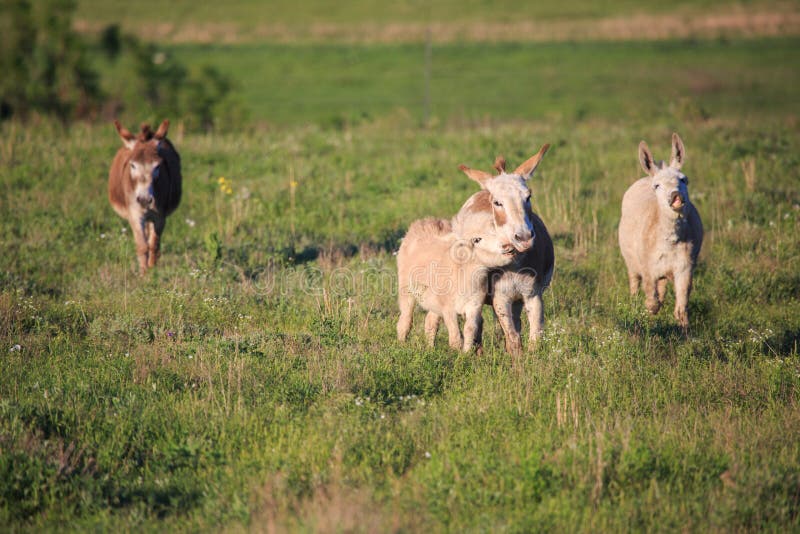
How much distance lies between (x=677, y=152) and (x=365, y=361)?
189 inches

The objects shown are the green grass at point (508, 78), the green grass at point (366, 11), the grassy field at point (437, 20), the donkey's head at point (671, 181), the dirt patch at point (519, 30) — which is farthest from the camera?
the green grass at point (366, 11)

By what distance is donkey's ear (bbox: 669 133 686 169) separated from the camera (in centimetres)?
976

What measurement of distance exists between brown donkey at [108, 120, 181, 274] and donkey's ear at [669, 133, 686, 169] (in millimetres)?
7138

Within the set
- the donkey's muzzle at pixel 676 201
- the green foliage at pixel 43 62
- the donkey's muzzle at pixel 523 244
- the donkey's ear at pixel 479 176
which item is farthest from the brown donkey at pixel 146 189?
the green foliage at pixel 43 62

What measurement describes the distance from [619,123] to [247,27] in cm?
4636

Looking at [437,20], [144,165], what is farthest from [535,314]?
[437,20]

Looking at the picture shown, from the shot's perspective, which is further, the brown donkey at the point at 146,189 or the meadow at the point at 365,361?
the brown donkey at the point at 146,189

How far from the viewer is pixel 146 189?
39.5 feet

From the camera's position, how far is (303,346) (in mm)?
8664

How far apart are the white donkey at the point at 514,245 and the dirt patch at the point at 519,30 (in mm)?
46288

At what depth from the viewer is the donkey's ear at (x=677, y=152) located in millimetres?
A: 9765

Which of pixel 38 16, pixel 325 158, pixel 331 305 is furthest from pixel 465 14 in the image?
pixel 331 305

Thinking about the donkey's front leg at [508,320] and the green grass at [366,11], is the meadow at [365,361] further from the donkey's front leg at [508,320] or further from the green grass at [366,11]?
the green grass at [366,11]

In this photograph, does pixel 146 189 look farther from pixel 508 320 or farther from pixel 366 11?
pixel 366 11
